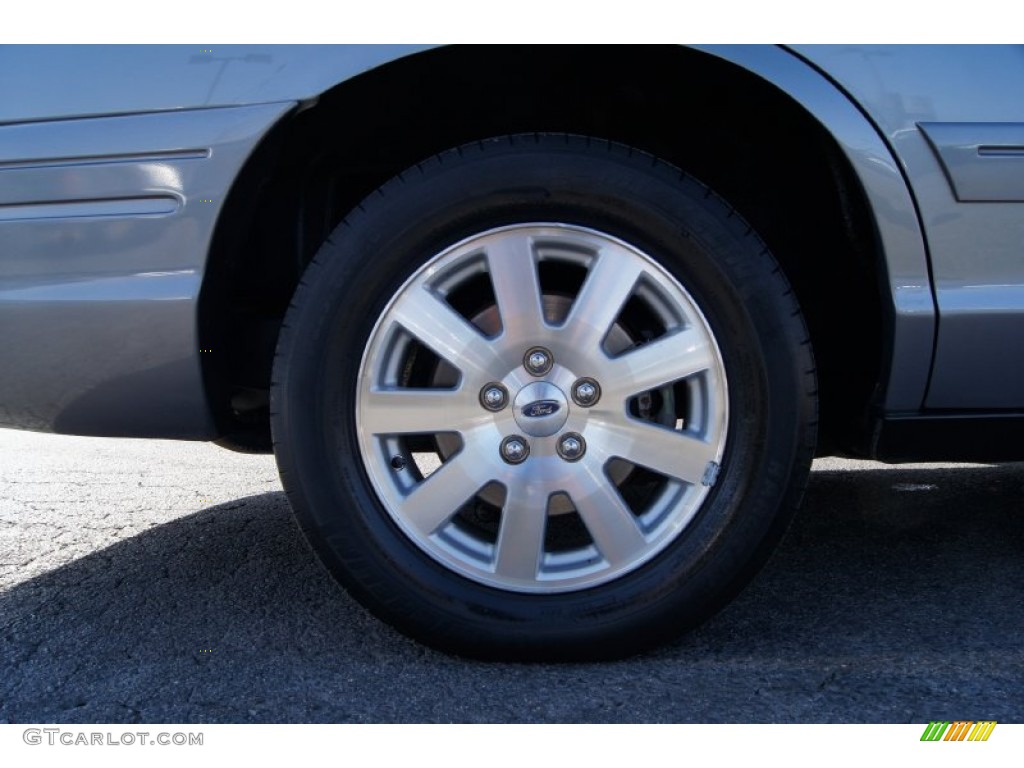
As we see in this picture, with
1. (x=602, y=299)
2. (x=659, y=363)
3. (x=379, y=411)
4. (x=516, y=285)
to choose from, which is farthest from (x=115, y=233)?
(x=659, y=363)

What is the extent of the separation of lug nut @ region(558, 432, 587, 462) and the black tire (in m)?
0.21

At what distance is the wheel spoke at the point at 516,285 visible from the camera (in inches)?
61.3

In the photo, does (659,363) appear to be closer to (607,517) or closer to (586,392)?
(586,392)

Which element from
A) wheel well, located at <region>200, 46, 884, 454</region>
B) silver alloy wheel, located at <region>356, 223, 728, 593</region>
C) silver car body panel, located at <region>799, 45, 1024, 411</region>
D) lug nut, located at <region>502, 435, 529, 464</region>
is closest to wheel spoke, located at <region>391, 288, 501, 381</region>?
silver alloy wheel, located at <region>356, 223, 728, 593</region>

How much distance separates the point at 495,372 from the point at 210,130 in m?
0.61

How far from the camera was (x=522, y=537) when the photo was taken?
1.55 meters

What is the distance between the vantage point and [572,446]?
1.57m

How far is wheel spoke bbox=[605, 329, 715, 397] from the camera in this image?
5.10 ft

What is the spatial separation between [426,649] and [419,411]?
416mm

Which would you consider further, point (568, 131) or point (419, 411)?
point (568, 131)

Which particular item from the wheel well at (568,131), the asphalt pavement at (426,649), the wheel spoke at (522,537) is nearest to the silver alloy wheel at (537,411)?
the wheel spoke at (522,537)

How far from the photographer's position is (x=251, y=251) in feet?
5.91

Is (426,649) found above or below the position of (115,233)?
below

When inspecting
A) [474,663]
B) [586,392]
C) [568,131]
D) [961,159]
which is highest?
[568,131]
